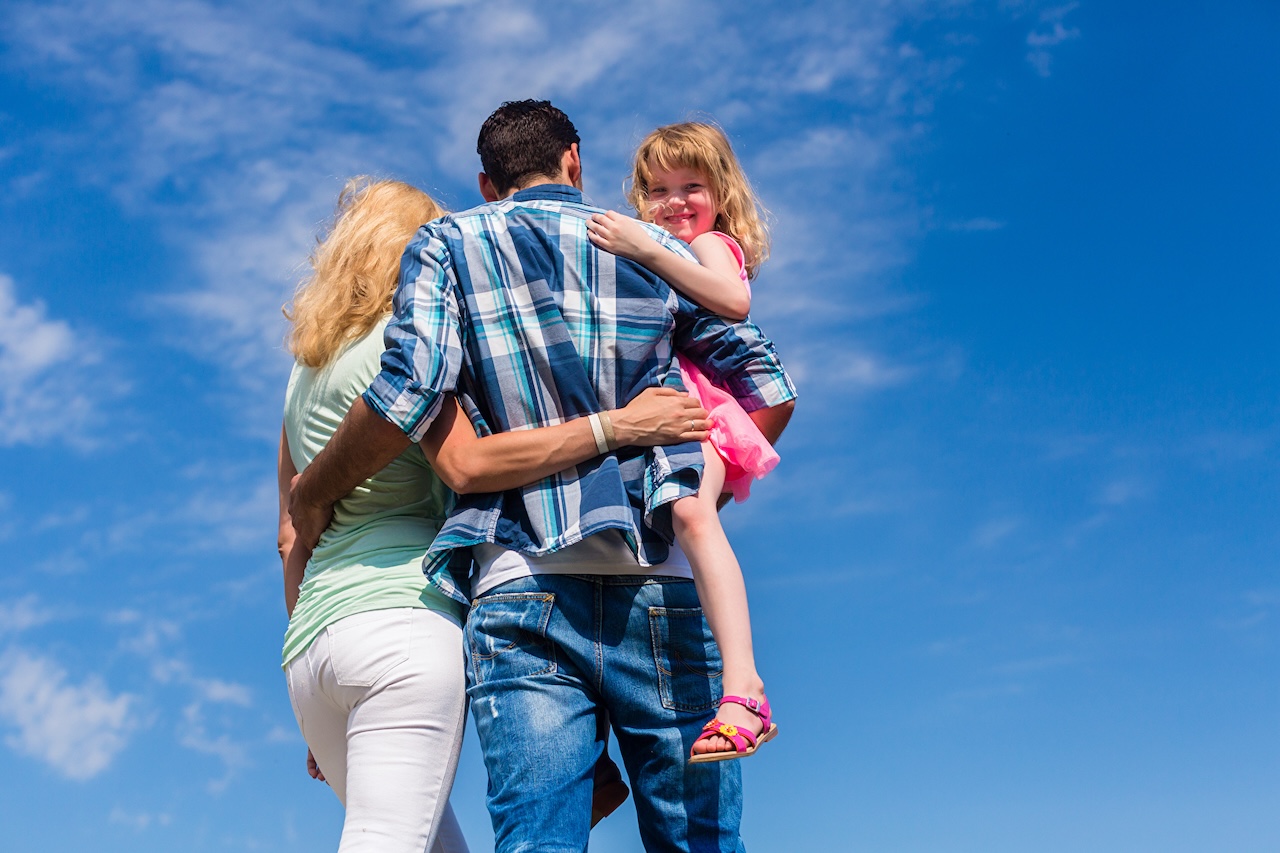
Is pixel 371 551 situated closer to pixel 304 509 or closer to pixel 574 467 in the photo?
pixel 304 509

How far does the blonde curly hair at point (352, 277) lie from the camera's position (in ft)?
11.2

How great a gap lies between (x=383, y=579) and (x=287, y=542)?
667 mm

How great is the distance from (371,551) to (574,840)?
935 mm

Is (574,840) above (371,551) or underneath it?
underneath

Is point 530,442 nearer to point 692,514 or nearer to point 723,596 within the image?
point 692,514

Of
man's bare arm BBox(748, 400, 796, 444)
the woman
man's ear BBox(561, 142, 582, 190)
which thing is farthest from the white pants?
man's ear BBox(561, 142, 582, 190)

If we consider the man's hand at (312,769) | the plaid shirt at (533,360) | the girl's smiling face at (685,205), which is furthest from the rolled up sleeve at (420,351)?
the girl's smiling face at (685,205)

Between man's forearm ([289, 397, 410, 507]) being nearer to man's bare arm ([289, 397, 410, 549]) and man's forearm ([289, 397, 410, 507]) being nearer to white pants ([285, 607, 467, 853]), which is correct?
man's bare arm ([289, 397, 410, 549])

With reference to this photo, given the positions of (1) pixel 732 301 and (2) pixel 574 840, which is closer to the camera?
(2) pixel 574 840

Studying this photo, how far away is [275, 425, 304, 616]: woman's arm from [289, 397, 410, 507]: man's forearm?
0.33m

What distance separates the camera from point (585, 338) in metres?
3.03

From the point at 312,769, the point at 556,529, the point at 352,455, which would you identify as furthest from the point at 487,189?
the point at 312,769

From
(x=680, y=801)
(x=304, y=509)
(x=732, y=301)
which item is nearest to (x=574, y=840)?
(x=680, y=801)

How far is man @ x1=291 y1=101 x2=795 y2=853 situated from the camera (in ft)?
9.24
